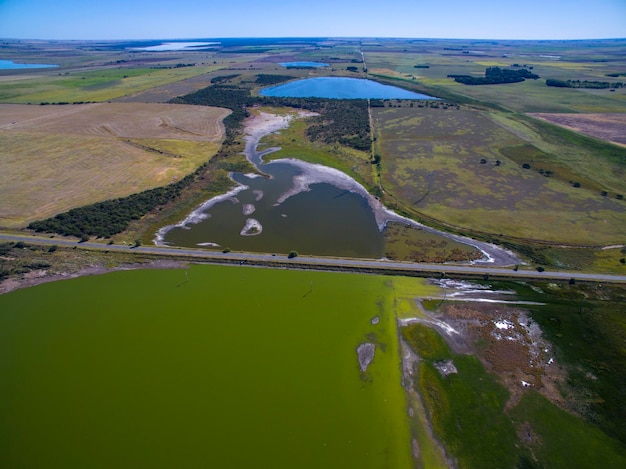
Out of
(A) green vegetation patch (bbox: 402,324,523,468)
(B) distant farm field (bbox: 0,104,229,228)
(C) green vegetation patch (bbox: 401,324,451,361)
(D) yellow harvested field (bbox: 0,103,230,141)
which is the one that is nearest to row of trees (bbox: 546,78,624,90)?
(D) yellow harvested field (bbox: 0,103,230,141)

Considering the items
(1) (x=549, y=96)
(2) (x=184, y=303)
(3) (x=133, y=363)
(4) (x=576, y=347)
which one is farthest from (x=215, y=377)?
(1) (x=549, y=96)

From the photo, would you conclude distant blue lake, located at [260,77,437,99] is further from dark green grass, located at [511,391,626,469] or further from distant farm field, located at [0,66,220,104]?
dark green grass, located at [511,391,626,469]

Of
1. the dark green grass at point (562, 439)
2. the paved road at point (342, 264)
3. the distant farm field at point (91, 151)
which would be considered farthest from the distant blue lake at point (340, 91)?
the dark green grass at point (562, 439)

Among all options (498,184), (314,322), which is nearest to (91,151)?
(314,322)

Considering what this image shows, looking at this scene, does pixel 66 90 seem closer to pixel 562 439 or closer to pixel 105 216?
pixel 105 216

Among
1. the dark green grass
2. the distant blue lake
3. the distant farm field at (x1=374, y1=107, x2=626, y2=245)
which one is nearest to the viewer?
the dark green grass

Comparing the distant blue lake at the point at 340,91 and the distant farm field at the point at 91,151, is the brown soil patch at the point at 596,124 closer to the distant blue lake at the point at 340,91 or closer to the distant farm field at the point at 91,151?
the distant blue lake at the point at 340,91
